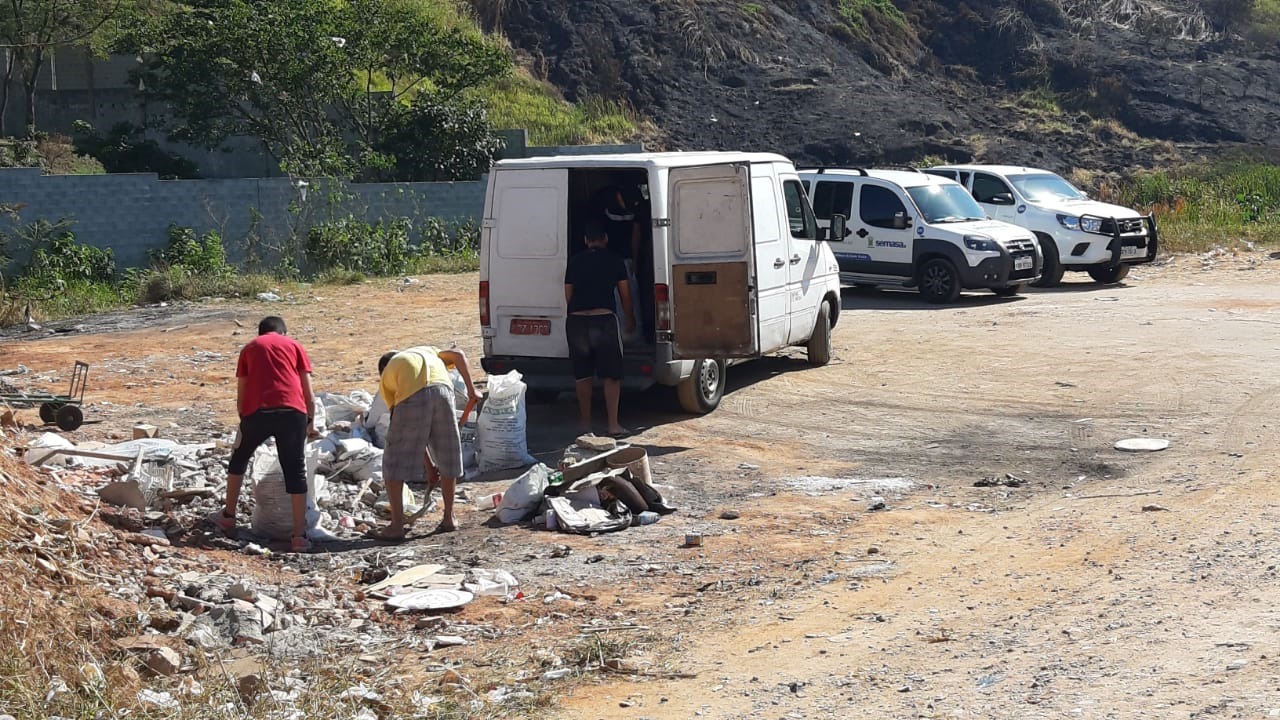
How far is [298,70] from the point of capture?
26.0 metres

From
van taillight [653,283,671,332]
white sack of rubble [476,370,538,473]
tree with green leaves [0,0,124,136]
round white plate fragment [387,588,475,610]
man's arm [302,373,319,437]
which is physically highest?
tree with green leaves [0,0,124,136]

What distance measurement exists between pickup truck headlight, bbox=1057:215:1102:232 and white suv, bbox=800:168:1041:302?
4.65ft

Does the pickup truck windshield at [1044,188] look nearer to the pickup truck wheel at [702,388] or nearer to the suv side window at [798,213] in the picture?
the suv side window at [798,213]

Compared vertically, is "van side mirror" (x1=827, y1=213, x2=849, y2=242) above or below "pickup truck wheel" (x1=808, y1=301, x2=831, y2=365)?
above

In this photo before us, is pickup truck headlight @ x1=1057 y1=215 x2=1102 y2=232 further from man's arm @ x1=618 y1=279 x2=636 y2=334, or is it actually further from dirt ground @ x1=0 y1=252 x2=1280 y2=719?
man's arm @ x1=618 y1=279 x2=636 y2=334

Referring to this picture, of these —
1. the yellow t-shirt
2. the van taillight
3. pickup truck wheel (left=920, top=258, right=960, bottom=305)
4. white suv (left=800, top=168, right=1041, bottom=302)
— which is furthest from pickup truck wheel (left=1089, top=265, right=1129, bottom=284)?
the yellow t-shirt

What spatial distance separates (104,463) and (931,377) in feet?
25.6

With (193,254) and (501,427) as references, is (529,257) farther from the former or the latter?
(193,254)

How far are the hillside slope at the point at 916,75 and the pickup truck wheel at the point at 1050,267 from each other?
19587 millimetres

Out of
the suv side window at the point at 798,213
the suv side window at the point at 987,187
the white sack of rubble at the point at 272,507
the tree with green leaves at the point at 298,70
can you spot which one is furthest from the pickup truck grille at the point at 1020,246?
the white sack of rubble at the point at 272,507

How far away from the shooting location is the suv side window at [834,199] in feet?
63.7

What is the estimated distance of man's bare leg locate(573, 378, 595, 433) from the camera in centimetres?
1089

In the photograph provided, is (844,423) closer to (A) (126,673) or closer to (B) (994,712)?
(B) (994,712)

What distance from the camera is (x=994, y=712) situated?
16.9 ft
